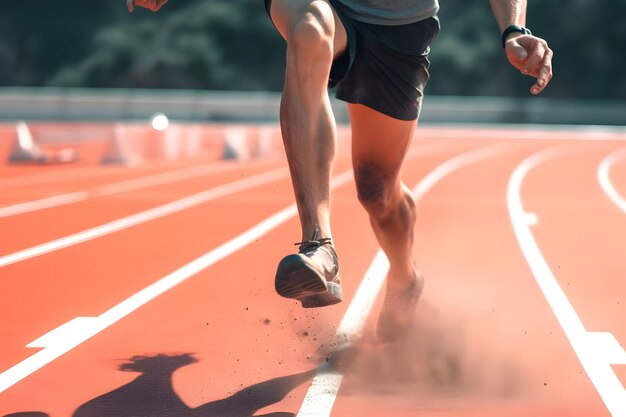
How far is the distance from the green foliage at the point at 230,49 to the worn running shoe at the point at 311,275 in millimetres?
43216

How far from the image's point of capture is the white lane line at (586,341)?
3471 millimetres

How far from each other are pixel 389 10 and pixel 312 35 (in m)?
0.78

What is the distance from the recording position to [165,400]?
3262mm

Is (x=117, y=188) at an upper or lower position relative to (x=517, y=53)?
lower

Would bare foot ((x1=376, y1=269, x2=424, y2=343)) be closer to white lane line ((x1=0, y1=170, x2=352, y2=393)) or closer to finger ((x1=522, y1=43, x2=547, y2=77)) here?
white lane line ((x1=0, y1=170, x2=352, y2=393))

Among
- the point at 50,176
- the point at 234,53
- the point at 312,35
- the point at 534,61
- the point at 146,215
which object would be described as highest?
the point at 312,35

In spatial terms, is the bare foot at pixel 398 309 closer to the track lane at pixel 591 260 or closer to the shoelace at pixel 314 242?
the track lane at pixel 591 260

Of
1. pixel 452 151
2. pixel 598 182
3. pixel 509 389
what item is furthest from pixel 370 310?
pixel 452 151

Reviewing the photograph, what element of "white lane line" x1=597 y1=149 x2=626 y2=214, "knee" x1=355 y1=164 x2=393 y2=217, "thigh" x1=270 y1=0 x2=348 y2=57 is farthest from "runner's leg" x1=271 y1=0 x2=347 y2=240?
"white lane line" x1=597 y1=149 x2=626 y2=214

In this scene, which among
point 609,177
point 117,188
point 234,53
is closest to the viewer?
point 117,188

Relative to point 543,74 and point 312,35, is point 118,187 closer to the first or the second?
point 312,35

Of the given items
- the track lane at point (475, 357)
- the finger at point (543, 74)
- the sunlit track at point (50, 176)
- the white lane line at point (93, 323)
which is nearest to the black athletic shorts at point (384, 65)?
the finger at point (543, 74)

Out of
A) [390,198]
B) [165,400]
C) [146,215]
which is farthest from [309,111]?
[146,215]

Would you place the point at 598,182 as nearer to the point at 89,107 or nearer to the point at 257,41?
the point at 89,107
